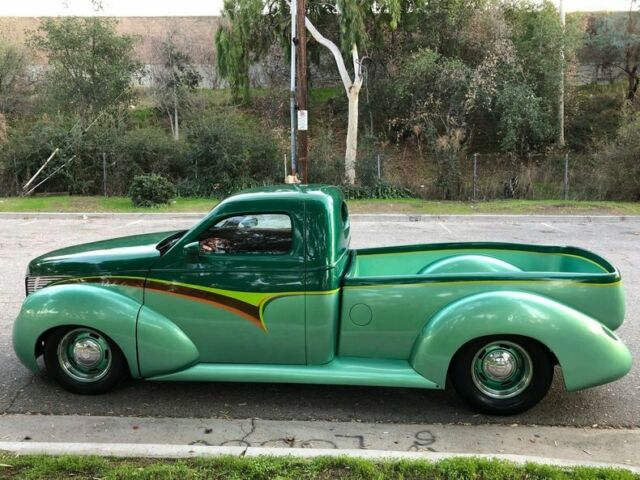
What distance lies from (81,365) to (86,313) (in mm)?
521

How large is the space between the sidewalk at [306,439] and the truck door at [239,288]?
51 cm

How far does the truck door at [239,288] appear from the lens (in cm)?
410

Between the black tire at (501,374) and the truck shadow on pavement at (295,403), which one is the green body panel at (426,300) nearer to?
the black tire at (501,374)

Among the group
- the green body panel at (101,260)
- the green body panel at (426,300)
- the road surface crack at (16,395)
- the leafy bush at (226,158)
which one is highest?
the leafy bush at (226,158)

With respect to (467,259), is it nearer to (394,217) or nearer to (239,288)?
(239,288)

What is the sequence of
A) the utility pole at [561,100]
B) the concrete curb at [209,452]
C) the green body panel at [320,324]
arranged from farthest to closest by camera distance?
the utility pole at [561,100], the green body panel at [320,324], the concrete curb at [209,452]

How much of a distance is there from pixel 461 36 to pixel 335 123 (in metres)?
8.43

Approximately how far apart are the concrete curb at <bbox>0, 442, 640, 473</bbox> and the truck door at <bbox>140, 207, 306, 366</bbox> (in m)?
0.86

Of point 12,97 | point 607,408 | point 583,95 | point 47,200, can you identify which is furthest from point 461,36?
point 607,408

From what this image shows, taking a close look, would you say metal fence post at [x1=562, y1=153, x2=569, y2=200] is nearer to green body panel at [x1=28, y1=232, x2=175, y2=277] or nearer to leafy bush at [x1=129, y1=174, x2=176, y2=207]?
leafy bush at [x1=129, y1=174, x2=176, y2=207]

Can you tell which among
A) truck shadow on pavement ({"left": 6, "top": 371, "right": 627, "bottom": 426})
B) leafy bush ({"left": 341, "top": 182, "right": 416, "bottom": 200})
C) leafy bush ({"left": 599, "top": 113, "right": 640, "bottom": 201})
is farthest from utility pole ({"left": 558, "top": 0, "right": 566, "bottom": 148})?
truck shadow on pavement ({"left": 6, "top": 371, "right": 627, "bottom": 426})

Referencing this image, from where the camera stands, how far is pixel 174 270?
422 cm

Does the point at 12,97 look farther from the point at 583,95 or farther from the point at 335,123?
the point at 583,95

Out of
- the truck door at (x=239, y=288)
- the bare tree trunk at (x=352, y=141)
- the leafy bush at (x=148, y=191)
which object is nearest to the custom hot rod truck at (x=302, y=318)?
the truck door at (x=239, y=288)
